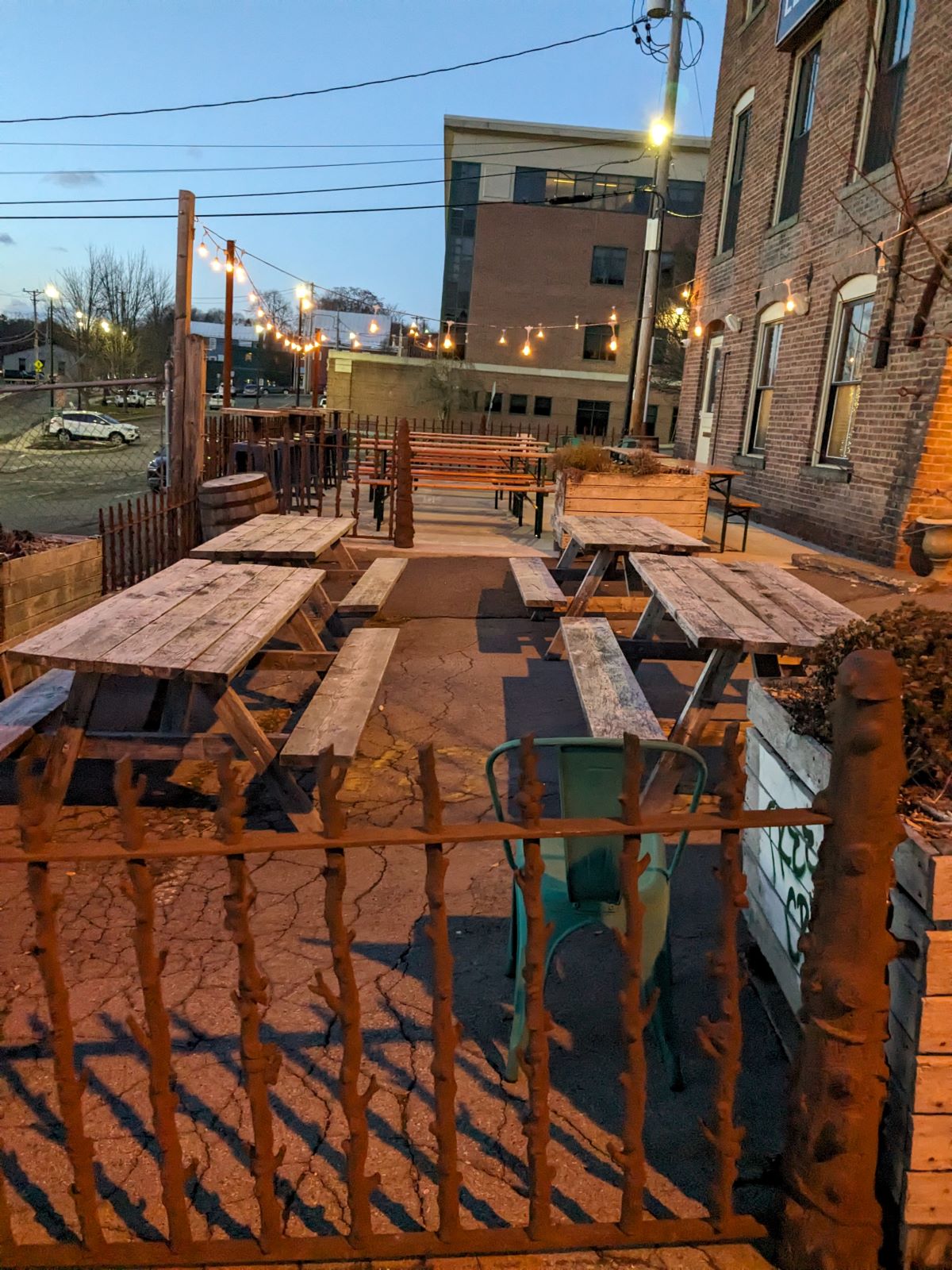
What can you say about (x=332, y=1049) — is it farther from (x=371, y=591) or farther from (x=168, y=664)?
(x=371, y=591)

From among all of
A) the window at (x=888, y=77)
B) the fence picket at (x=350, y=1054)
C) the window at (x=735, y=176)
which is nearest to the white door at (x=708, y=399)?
the window at (x=735, y=176)

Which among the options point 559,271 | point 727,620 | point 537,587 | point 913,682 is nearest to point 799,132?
point 537,587

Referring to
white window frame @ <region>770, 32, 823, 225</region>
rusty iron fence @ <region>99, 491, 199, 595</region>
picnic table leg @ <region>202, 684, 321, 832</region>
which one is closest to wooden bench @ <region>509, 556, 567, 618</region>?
rusty iron fence @ <region>99, 491, 199, 595</region>

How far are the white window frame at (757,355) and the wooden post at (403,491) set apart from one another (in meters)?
6.33

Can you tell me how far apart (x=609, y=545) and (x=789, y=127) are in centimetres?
1051

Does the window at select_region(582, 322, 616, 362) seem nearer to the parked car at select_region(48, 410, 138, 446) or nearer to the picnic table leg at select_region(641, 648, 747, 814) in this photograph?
the parked car at select_region(48, 410, 138, 446)

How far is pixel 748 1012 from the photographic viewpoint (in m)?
2.92

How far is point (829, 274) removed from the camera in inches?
451

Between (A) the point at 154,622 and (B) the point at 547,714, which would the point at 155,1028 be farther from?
(B) the point at 547,714

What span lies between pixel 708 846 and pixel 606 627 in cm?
215

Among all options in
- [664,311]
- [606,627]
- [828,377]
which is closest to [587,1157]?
[606,627]

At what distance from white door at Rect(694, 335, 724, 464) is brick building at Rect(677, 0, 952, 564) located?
4 cm

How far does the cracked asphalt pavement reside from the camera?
2.15 metres

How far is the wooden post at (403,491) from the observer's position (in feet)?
33.8
